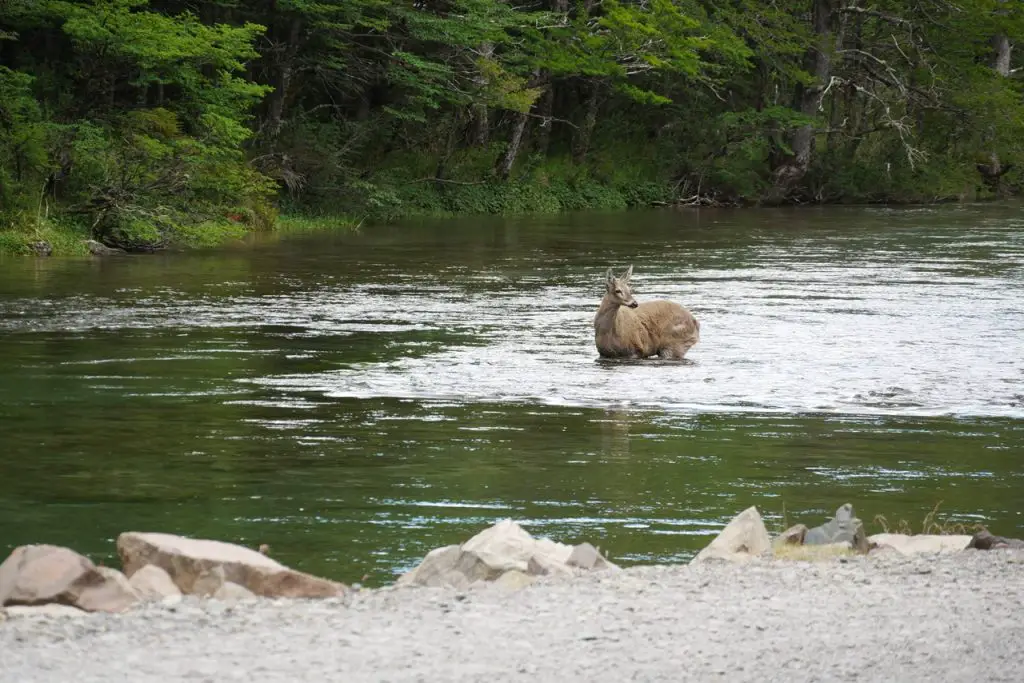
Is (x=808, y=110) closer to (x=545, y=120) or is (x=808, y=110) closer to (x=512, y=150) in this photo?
(x=545, y=120)

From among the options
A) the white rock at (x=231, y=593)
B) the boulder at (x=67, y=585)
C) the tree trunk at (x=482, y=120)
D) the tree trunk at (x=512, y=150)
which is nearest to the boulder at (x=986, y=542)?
the white rock at (x=231, y=593)

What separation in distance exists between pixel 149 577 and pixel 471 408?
21.9 feet

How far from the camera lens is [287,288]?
24.5m

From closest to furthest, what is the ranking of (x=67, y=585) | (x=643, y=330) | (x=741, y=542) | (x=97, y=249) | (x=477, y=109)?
1. (x=67, y=585)
2. (x=741, y=542)
3. (x=643, y=330)
4. (x=97, y=249)
5. (x=477, y=109)

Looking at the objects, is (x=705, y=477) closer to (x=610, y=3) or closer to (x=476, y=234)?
(x=476, y=234)

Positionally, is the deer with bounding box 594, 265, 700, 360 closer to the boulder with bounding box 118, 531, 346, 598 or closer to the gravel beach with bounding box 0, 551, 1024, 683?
the gravel beach with bounding box 0, 551, 1024, 683

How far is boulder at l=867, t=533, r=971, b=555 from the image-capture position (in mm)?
8938

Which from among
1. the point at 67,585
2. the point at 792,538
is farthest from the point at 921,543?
the point at 67,585

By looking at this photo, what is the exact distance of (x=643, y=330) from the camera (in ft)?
57.0

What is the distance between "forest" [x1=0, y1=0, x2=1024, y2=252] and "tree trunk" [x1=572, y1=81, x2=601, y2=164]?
0.31 feet

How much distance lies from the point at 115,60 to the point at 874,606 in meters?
29.7

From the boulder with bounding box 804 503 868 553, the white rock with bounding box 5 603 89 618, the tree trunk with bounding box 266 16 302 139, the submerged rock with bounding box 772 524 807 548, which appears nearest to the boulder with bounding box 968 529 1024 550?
the boulder with bounding box 804 503 868 553

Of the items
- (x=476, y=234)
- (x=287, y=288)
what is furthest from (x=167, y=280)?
(x=476, y=234)

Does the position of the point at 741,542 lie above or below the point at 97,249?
above
